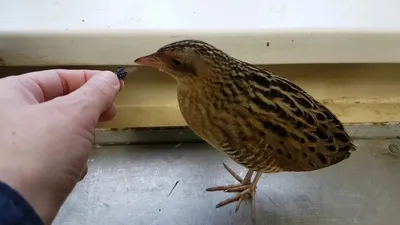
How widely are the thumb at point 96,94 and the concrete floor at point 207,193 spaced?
0.24 m

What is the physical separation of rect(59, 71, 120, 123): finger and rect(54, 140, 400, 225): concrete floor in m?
0.24

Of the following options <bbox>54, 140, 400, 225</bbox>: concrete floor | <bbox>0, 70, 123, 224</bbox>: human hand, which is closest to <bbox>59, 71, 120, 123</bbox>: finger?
<bbox>0, 70, 123, 224</bbox>: human hand

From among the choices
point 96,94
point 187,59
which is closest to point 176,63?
point 187,59

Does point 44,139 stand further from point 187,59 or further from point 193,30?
point 193,30

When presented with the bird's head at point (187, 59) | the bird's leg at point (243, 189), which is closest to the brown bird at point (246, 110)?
the bird's head at point (187, 59)

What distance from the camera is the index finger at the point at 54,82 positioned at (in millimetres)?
647

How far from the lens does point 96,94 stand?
623 mm

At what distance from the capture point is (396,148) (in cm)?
95

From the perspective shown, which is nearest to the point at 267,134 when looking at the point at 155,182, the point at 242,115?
the point at 242,115

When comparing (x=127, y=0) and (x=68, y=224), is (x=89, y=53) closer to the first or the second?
(x=127, y=0)

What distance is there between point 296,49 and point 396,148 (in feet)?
0.74

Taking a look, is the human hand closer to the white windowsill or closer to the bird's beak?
the bird's beak

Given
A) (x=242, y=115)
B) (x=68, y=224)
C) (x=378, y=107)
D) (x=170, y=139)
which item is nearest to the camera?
(x=242, y=115)

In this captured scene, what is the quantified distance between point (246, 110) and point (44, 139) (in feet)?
0.85
